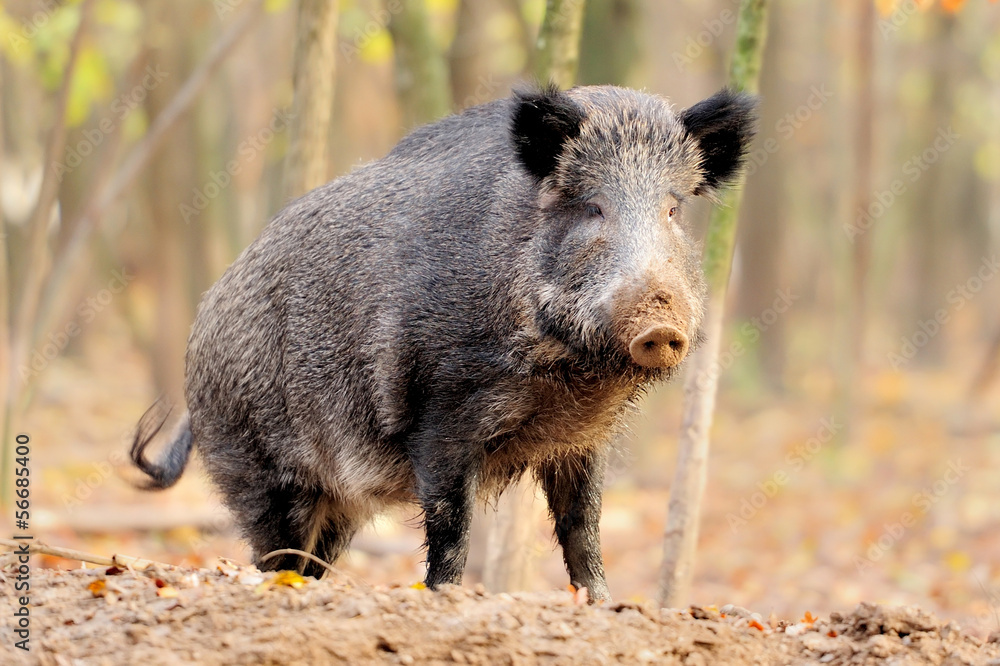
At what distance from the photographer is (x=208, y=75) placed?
8688 mm

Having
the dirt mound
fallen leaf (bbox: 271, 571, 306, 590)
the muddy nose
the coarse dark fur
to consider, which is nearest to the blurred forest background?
the coarse dark fur

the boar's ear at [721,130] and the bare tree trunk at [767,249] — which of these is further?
the bare tree trunk at [767,249]

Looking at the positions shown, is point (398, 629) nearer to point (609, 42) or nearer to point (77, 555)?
point (77, 555)

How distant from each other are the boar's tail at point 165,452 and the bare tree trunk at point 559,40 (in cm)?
274

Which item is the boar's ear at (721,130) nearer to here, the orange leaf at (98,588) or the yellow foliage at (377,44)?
the orange leaf at (98,588)

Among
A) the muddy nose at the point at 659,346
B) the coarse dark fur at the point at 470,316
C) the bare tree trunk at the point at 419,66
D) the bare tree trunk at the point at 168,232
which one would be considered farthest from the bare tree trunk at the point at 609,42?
the muddy nose at the point at 659,346

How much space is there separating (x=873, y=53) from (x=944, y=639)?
415 inches

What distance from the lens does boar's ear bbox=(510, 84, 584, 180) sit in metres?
4.50

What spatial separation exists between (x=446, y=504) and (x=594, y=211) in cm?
134

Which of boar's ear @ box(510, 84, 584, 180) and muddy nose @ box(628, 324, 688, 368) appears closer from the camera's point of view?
muddy nose @ box(628, 324, 688, 368)

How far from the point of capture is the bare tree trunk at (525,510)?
19.6ft

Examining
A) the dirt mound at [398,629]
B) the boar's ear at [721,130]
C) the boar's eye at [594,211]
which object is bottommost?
the dirt mound at [398,629]

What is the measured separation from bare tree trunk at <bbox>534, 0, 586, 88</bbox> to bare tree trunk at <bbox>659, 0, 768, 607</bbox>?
38.0 inches

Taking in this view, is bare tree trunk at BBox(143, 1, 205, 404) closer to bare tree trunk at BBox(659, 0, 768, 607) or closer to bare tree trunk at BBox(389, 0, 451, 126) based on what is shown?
bare tree trunk at BBox(389, 0, 451, 126)
